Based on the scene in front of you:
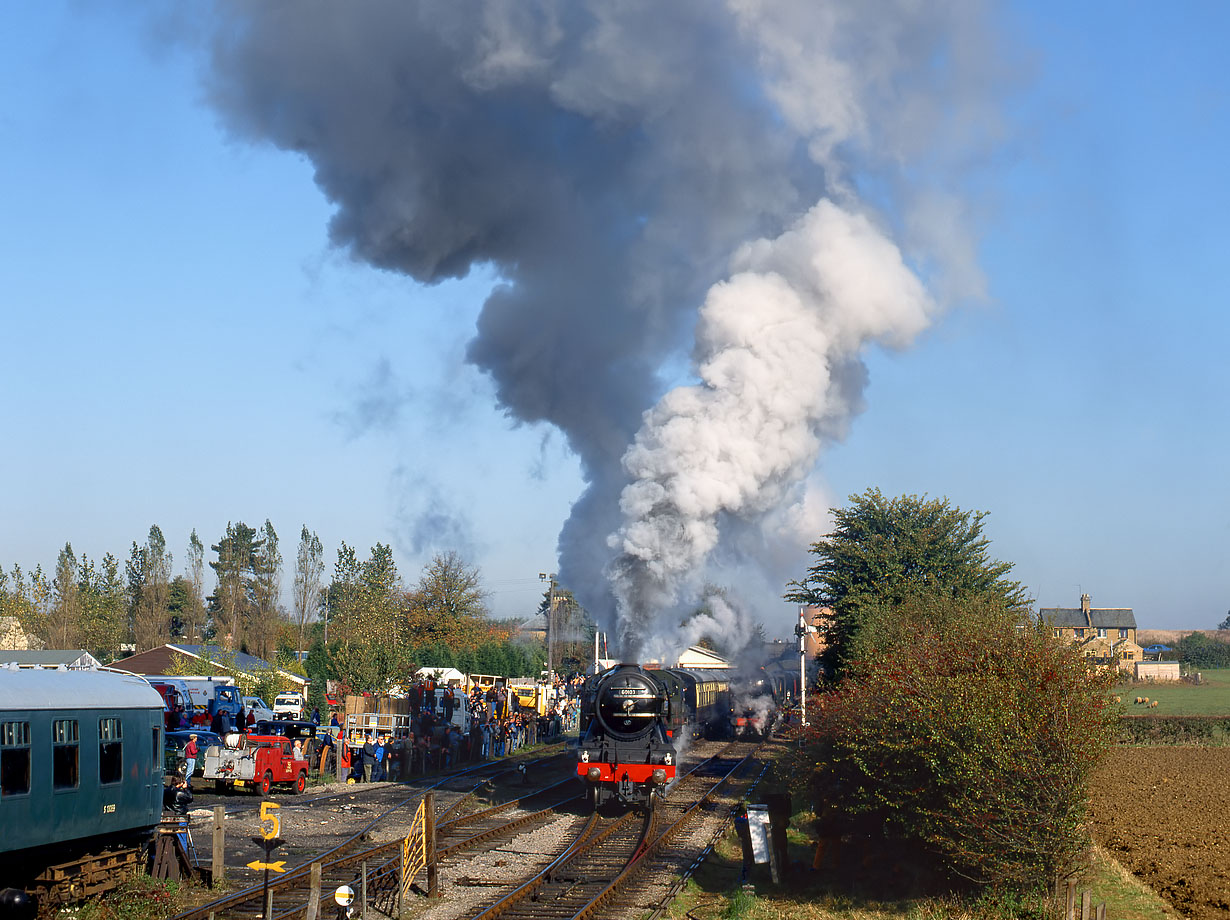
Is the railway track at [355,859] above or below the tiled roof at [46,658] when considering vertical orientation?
below

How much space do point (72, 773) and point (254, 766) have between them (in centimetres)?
1216

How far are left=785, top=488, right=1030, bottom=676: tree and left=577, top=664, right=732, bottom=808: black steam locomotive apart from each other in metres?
10.4

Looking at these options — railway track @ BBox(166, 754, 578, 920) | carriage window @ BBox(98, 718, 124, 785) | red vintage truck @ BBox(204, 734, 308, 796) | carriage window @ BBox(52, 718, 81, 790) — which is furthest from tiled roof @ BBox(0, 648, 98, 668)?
railway track @ BBox(166, 754, 578, 920)

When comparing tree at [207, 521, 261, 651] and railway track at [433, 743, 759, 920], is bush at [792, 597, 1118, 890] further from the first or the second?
tree at [207, 521, 261, 651]

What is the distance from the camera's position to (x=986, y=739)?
12664 mm

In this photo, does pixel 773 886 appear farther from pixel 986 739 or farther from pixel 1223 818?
pixel 1223 818

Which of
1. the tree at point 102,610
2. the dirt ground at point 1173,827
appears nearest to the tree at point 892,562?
the dirt ground at point 1173,827

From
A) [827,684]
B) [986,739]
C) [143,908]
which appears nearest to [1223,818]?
[827,684]

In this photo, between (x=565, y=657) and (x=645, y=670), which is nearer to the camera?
(x=645, y=670)

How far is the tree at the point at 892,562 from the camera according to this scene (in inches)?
1336

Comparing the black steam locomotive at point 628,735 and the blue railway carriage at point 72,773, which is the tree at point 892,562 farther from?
the blue railway carriage at point 72,773

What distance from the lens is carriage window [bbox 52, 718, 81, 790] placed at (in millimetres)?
12922

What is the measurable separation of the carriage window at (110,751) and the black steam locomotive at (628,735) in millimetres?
10801

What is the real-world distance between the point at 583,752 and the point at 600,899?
8573 millimetres
